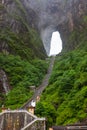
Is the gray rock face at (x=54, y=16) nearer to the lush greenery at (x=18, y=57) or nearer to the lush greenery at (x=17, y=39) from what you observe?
the lush greenery at (x=18, y=57)

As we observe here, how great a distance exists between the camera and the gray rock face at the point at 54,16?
111 meters

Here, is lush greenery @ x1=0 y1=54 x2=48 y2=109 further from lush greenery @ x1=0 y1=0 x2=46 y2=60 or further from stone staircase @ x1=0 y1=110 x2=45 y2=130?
stone staircase @ x1=0 y1=110 x2=45 y2=130

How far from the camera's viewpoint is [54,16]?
132 m

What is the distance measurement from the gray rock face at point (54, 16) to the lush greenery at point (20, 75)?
30.4 meters

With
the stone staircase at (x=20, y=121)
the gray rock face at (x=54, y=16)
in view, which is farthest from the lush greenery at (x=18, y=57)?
the stone staircase at (x=20, y=121)

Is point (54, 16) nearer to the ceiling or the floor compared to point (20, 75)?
nearer to the ceiling

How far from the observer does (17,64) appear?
7594cm

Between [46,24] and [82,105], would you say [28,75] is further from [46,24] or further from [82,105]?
[46,24]

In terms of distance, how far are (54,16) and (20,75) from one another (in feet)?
214

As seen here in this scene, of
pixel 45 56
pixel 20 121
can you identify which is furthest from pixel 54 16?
pixel 20 121

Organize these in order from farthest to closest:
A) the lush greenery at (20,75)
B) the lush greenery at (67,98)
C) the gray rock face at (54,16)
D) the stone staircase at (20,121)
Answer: the gray rock face at (54,16), the lush greenery at (20,75), the lush greenery at (67,98), the stone staircase at (20,121)

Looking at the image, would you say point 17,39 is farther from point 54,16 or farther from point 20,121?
point 20,121

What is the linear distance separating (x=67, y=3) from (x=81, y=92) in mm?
81621

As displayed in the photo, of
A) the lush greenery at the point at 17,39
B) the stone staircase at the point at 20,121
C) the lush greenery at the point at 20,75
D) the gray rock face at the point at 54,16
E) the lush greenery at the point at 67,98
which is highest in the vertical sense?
the gray rock face at the point at 54,16
